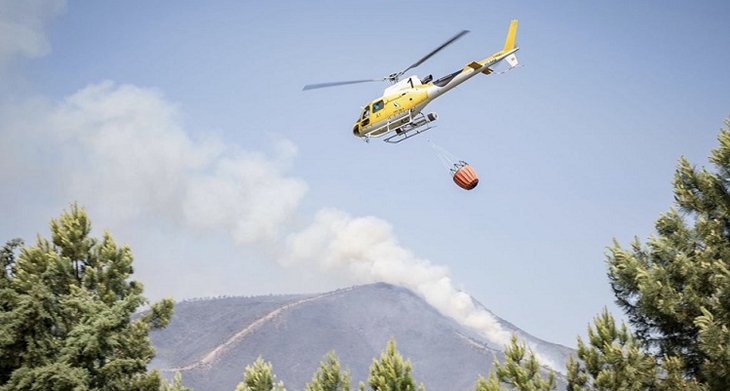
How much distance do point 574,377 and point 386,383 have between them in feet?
23.2

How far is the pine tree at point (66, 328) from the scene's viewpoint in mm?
25703

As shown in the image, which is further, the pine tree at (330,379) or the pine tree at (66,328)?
the pine tree at (330,379)

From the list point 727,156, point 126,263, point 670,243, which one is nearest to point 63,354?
point 126,263

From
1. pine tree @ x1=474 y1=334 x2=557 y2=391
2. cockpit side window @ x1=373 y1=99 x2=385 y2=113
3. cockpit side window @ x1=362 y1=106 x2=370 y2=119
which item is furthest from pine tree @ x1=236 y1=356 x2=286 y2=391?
cockpit side window @ x1=373 y1=99 x2=385 y2=113

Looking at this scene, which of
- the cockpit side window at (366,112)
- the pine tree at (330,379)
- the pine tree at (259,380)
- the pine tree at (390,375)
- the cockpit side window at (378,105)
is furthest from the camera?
the cockpit side window at (366,112)

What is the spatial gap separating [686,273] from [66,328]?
2076cm

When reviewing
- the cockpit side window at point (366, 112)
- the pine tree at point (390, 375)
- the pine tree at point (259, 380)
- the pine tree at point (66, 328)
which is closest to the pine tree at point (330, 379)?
the pine tree at point (259, 380)

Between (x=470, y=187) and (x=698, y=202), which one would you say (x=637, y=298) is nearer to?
(x=698, y=202)

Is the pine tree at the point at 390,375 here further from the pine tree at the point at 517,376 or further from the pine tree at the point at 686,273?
the pine tree at the point at 686,273

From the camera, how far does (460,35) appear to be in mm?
29453

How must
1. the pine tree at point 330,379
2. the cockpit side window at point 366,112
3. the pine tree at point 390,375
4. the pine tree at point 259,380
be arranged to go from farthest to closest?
the cockpit side window at point 366,112 < the pine tree at point 259,380 < the pine tree at point 330,379 < the pine tree at point 390,375

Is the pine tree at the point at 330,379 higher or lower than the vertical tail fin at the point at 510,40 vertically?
lower

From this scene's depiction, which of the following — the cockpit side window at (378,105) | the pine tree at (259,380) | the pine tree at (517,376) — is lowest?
the pine tree at (517,376)

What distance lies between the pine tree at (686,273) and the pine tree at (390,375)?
8236 mm
